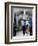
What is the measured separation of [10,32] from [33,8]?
0.45 m

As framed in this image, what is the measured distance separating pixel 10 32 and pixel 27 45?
302 millimetres

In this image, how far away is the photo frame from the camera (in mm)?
1276

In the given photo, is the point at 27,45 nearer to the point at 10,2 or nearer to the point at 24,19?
the point at 24,19

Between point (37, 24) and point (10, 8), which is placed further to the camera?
point (37, 24)

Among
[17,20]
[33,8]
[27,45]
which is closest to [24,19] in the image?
[17,20]

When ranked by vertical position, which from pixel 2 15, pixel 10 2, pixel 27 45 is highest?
pixel 10 2

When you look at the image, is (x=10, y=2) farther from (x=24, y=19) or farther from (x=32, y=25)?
(x=32, y=25)

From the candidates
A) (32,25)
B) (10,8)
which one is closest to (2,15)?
(10,8)

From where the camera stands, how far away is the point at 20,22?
4.33ft

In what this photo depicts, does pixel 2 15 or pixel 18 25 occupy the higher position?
pixel 2 15

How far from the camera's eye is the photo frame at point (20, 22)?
50.3 inches

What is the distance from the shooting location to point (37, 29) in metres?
1.39

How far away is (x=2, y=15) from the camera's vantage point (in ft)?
4.20

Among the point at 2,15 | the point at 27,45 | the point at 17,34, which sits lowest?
the point at 27,45
